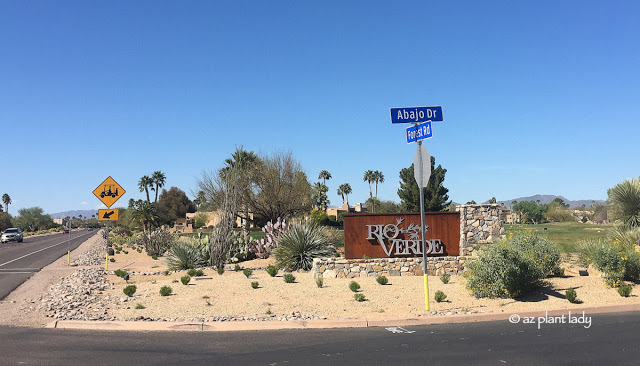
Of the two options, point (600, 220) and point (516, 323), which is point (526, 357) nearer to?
point (516, 323)

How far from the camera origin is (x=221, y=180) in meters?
35.0

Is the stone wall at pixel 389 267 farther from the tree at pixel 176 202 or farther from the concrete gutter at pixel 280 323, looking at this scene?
the tree at pixel 176 202

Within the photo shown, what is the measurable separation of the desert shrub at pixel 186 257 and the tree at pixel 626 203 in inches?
594

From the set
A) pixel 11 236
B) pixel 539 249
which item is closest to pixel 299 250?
pixel 539 249

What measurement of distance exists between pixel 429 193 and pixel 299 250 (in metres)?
44.7

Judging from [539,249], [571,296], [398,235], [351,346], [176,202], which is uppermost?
[176,202]

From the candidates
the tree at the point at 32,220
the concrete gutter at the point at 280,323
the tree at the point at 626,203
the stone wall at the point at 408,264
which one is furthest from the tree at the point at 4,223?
the tree at the point at 626,203

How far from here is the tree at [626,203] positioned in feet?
50.4

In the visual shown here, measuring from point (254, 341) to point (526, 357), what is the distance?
13.5ft

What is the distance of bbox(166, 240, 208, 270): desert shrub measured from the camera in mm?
19031

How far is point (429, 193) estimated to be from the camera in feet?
197

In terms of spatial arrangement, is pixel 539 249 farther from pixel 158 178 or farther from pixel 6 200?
pixel 6 200

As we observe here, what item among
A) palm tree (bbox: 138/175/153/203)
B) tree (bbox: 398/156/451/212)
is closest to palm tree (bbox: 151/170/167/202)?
palm tree (bbox: 138/175/153/203)

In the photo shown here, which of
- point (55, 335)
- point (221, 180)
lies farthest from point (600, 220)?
point (55, 335)
